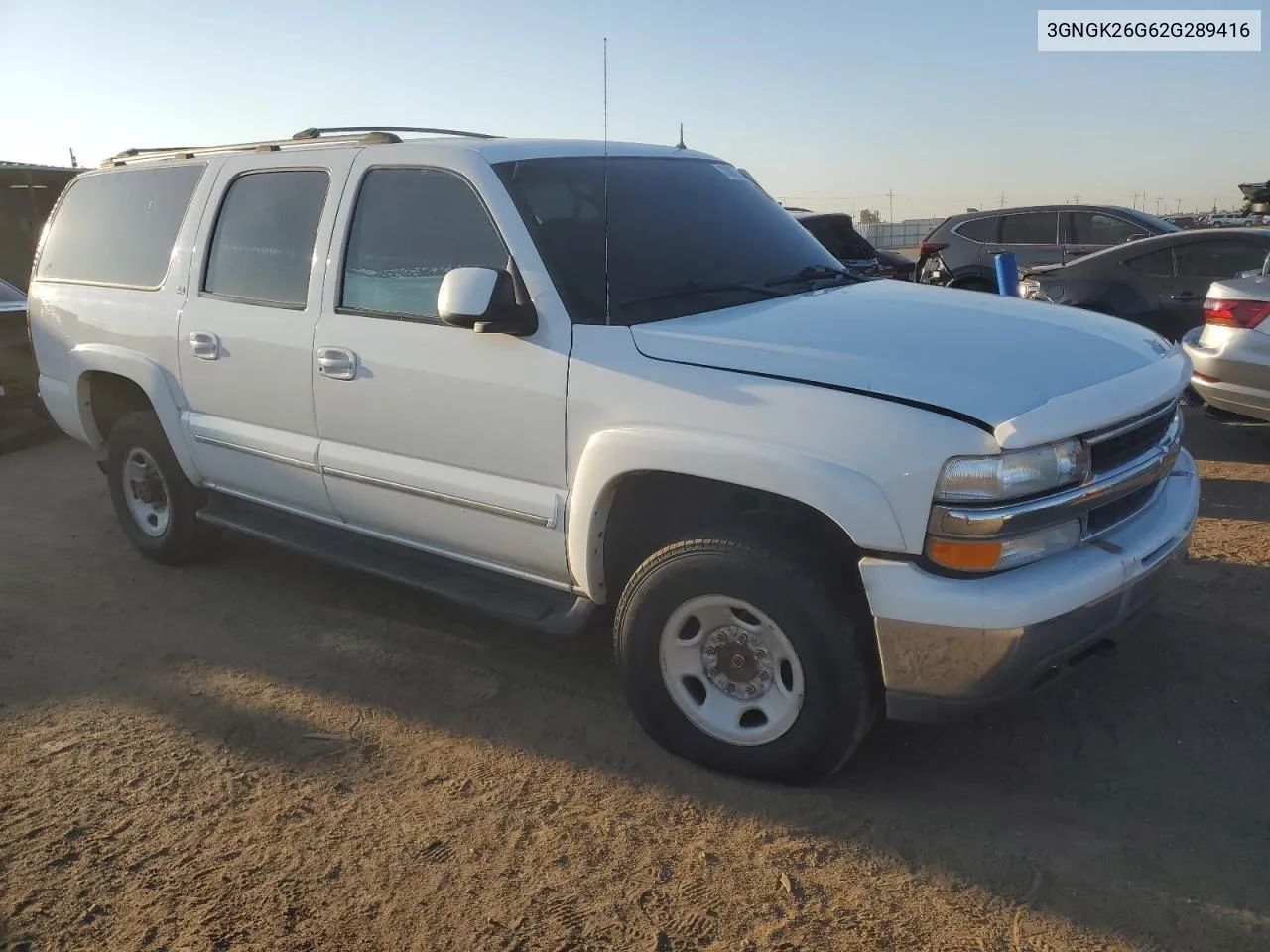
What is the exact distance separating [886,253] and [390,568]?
1364 cm

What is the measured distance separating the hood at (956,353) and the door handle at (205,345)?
2266 millimetres

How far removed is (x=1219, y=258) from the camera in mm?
8555

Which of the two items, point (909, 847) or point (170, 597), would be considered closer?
point (909, 847)

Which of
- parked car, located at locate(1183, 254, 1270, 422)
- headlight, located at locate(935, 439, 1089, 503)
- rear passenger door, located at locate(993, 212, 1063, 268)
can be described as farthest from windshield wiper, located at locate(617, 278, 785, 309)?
rear passenger door, located at locate(993, 212, 1063, 268)

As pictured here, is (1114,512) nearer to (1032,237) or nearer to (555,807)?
(555,807)

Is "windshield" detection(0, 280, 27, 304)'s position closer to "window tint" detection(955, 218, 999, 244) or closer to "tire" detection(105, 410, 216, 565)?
"tire" detection(105, 410, 216, 565)

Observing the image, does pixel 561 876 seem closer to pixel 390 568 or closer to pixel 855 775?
pixel 855 775

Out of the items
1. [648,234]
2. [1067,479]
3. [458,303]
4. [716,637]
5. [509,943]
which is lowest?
[509,943]

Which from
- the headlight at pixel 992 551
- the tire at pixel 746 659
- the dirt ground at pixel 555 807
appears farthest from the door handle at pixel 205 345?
the headlight at pixel 992 551

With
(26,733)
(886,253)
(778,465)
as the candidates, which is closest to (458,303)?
(778,465)

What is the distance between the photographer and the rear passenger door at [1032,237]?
42.0ft

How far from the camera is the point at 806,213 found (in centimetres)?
1347

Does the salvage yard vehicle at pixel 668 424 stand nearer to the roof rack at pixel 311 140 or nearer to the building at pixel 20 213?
the roof rack at pixel 311 140

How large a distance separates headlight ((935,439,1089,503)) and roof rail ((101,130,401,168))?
2.56m
